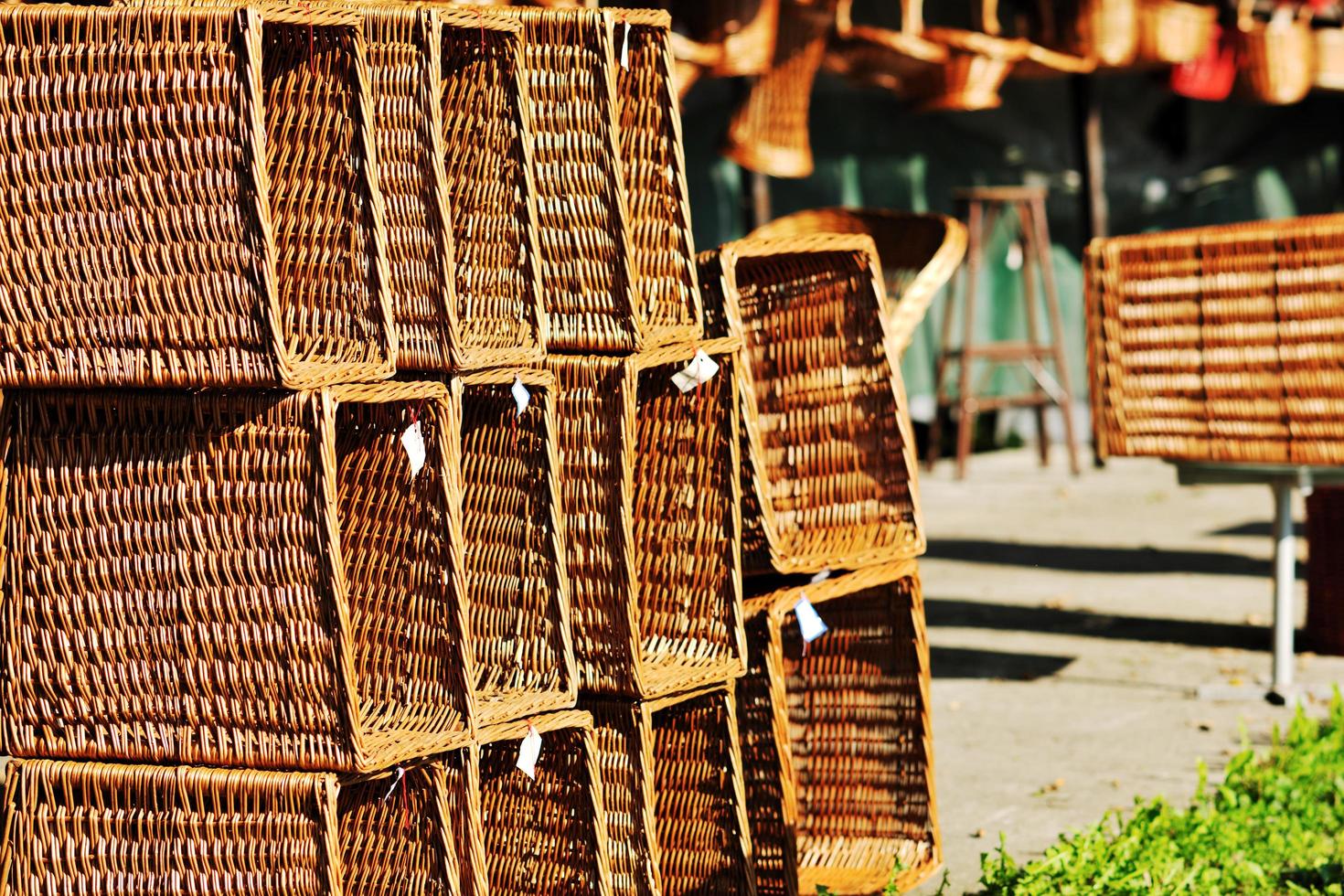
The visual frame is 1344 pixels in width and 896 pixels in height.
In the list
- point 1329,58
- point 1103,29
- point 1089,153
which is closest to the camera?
point 1103,29

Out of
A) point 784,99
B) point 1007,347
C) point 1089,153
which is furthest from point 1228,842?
point 1089,153

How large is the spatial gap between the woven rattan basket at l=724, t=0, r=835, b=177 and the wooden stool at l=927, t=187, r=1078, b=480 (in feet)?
6.81

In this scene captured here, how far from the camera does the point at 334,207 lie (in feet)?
8.43

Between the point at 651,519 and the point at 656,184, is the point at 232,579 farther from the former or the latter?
the point at 656,184

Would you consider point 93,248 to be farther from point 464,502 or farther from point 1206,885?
point 1206,885

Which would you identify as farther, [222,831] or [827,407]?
[827,407]

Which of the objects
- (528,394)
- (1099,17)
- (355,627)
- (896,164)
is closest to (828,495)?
(528,394)

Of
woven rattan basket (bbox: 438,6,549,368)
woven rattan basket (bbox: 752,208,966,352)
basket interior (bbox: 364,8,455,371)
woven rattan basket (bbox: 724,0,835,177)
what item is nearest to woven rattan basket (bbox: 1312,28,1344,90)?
woven rattan basket (bbox: 724,0,835,177)

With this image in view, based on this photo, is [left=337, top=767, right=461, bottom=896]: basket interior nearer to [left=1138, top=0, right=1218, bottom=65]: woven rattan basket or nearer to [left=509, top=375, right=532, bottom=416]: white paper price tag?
[left=509, top=375, right=532, bottom=416]: white paper price tag

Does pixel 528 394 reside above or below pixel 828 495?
above

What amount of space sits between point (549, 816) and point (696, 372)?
2.53 feet

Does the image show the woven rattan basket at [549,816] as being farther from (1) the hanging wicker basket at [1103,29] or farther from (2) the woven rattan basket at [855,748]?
(1) the hanging wicker basket at [1103,29]

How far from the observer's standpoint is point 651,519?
10.3 feet

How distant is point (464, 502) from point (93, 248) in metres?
0.69
